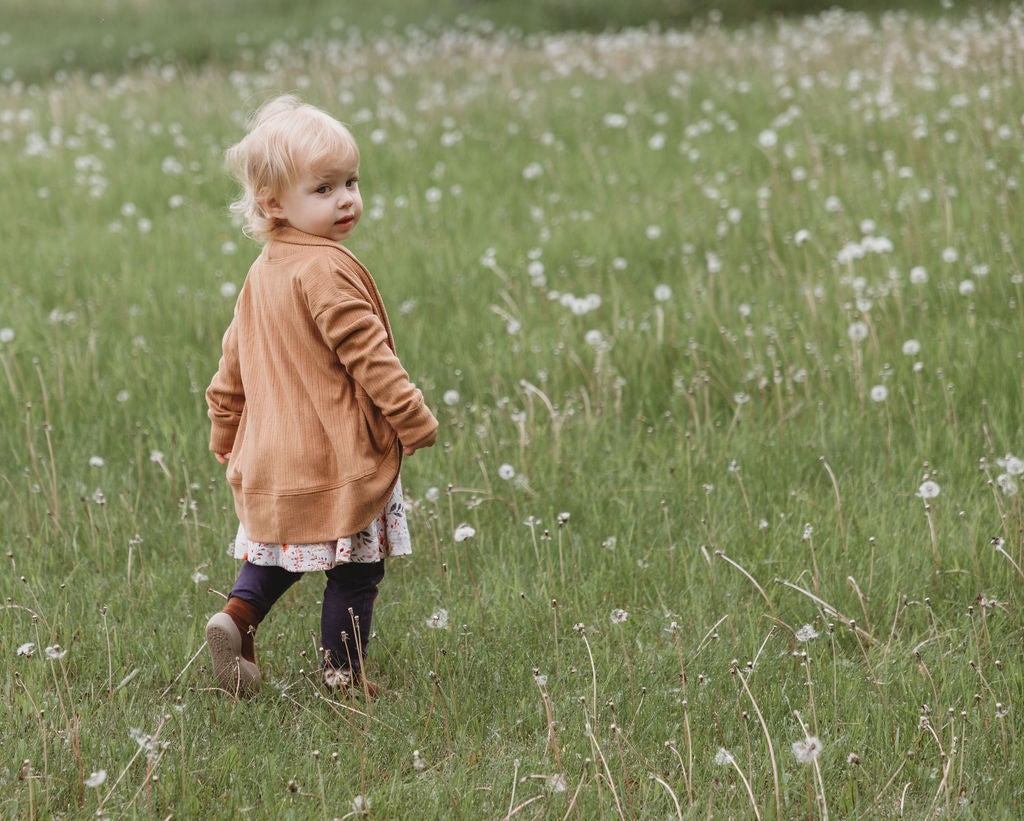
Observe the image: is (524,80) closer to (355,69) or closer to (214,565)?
(355,69)

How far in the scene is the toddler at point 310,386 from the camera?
2641 millimetres

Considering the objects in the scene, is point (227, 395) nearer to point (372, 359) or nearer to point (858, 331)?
point (372, 359)

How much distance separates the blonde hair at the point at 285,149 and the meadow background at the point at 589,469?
46.6 inches

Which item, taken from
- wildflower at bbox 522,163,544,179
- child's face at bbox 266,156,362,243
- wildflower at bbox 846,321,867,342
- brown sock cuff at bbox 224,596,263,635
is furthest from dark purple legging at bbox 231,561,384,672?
wildflower at bbox 522,163,544,179

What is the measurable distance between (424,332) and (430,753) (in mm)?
2744

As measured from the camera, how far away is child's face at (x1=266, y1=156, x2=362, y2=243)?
2.68m

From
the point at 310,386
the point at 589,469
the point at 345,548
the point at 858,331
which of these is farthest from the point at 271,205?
the point at 858,331

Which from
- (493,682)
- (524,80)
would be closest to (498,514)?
(493,682)

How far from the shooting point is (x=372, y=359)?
2.62 m

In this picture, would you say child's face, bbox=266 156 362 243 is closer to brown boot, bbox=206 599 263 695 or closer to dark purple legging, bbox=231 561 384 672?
dark purple legging, bbox=231 561 384 672

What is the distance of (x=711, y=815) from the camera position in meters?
2.35

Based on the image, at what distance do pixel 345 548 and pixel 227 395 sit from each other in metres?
0.61

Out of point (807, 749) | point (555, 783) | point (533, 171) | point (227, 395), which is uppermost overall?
point (533, 171)

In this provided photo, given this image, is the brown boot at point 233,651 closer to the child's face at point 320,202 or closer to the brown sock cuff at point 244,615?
the brown sock cuff at point 244,615
